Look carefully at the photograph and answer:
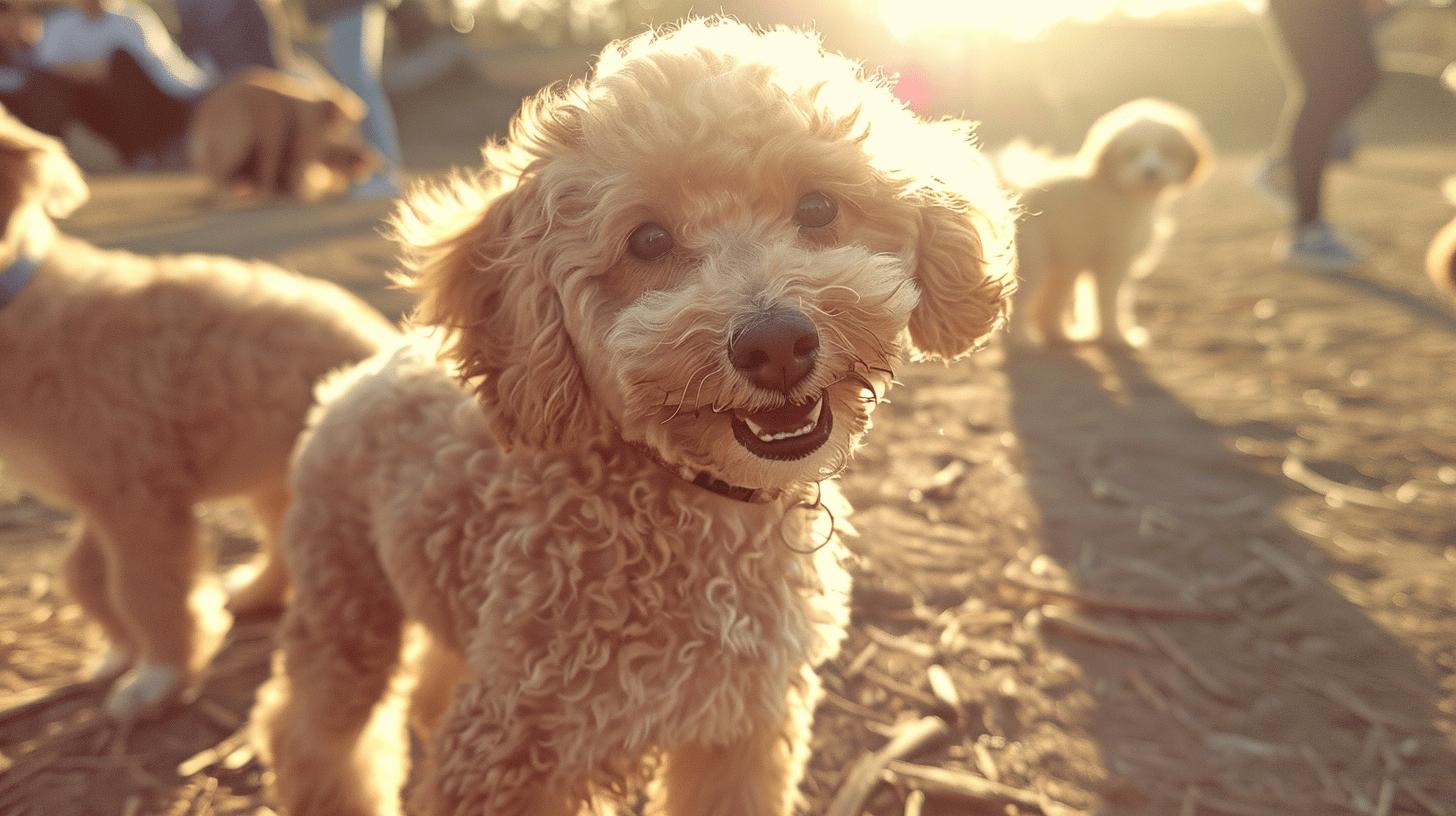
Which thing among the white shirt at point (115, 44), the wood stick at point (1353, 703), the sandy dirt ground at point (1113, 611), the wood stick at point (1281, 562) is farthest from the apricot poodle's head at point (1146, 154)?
the white shirt at point (115, 44)

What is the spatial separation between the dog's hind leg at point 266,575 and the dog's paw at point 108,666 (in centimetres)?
35

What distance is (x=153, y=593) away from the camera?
279cm

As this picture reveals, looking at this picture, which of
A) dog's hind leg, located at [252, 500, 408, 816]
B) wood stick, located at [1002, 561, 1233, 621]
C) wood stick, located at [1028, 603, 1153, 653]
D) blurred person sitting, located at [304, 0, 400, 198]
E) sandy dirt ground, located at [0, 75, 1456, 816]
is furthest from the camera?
blurred person sitting, located at [304, 0, 400, 198]

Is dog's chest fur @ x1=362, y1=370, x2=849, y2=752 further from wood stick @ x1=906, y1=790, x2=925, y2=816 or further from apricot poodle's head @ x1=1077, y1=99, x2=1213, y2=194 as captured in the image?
apricot poodle's head @ x1=1077, y1=99, x2=1213, y2=194

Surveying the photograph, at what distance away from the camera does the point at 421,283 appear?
188 centimetres

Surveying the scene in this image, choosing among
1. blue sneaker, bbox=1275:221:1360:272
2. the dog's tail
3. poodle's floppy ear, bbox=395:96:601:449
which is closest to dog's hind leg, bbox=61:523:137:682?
poodle's floppy ear, bbox=395:96:601:449

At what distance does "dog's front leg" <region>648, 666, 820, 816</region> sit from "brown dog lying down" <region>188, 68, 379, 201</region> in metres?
8.56

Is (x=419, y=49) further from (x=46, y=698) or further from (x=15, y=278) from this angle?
(x=46, y=698)

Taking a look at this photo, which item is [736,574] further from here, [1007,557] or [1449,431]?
[1449,431]

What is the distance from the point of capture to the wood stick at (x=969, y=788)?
237 cm

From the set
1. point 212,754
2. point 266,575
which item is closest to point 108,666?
point 266,575

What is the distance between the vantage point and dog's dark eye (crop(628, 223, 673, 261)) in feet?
5.89

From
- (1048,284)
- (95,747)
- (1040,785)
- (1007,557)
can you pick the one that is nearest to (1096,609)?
(1007,557)

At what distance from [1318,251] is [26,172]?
7875 millimetres
